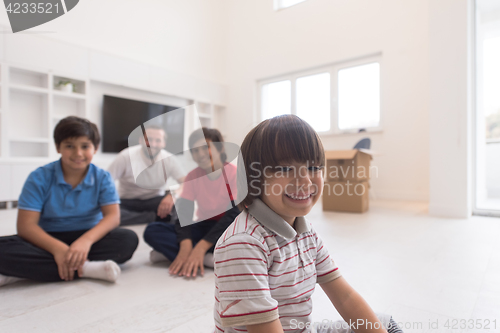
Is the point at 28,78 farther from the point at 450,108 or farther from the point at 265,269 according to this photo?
the point at 450,108

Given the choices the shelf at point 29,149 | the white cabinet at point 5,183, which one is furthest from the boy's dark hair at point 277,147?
the shelf at point 29,149

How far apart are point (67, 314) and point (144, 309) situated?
23cm

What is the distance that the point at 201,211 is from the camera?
1.40 meters

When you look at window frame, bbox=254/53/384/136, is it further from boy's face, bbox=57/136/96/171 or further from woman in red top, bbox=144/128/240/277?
boy's face, bbox=57/136/96/171

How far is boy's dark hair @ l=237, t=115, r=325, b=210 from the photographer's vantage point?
1.61 feet

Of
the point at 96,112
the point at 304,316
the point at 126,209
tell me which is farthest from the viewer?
the point at 96,112

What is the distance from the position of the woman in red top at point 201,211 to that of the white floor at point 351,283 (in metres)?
0.08

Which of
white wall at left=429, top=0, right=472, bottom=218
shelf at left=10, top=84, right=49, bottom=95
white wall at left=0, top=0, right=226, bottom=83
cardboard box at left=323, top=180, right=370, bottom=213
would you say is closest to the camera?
white wall at left=429, top=0, right=472, bottom=218

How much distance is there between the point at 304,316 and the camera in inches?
21.1

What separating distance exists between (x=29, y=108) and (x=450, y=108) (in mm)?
4327

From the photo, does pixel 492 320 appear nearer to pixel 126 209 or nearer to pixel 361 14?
pixel 126 209

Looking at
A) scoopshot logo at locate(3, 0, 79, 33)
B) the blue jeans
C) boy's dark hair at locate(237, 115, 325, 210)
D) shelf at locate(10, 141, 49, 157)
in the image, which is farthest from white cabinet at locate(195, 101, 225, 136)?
boy's dark hair at locate(237, 115, 325, 210)

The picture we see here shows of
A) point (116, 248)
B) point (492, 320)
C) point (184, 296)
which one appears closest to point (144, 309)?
point (184, 296)

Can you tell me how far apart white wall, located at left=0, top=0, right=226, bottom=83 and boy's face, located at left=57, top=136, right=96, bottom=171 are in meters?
3.08
